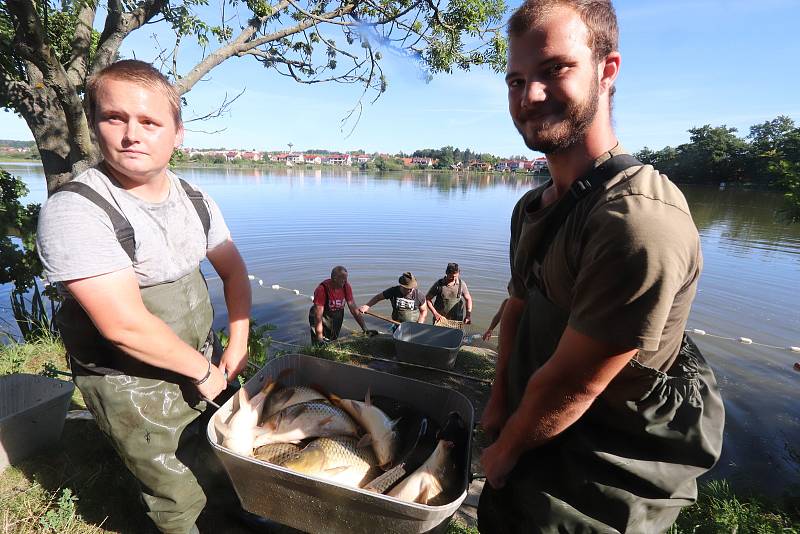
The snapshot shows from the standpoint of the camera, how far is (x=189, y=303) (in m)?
2.11

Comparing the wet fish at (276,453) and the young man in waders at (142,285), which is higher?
the young man in waders at (142,285)

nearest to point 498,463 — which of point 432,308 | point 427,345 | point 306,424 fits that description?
point 306,424

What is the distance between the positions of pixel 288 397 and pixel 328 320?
5900 millimetres

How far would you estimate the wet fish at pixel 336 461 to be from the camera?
1.77 metres

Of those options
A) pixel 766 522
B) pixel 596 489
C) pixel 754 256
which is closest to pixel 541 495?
pixel 596 489

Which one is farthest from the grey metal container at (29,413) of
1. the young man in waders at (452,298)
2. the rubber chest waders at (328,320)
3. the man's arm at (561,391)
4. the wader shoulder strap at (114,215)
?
the young man in waders at (452,298)

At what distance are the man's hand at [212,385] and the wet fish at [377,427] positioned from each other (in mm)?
616

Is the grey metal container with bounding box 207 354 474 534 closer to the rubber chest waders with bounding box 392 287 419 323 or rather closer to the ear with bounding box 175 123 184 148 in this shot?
the ear with bounding box 175 123 184 148

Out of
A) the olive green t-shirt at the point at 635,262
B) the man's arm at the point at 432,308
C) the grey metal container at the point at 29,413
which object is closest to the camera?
the olive green t-shirt at the point at 635,262

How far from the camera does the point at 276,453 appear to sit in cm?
191

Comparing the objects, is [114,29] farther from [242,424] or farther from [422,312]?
[422,312]

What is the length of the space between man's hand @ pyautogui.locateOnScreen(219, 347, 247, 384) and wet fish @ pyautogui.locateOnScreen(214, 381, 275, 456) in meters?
0.30

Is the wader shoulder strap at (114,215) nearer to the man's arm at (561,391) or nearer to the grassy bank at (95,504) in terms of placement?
the man's arm at (561,391)

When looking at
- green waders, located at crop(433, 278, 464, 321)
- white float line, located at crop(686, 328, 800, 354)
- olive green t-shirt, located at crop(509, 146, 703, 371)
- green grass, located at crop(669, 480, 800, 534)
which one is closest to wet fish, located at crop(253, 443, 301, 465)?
olive green t-shirt, located at crop(509, 146, 703, 371)
